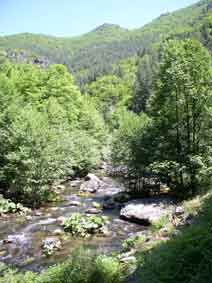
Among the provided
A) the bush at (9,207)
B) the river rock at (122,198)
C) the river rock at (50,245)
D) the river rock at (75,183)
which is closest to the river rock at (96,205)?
the river rock at (122,198)

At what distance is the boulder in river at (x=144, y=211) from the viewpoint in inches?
679

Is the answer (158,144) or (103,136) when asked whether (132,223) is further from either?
(103,136)

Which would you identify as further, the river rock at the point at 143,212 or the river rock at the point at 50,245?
the river rock at the point at 143,212

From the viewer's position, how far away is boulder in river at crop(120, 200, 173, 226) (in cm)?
1726

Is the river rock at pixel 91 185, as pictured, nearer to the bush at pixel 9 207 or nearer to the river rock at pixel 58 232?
the bush at pixel 9 207

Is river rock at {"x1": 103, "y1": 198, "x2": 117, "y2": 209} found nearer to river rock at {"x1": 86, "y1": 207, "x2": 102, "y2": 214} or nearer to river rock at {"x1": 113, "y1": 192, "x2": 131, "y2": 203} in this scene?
river rock at {"x1": 113, "y1": 192, "x2": 131, "y2": 203}

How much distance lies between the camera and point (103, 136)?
47781 millimetres

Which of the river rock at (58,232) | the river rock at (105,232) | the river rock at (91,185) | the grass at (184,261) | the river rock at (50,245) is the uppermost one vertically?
the grass at (184,261)

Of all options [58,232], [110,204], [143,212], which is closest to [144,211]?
[143,212]

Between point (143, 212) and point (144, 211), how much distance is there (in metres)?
0.11

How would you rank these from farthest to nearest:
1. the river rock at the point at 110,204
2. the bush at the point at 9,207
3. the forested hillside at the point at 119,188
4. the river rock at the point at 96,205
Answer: the river rock at the point at 96,205 < the river rock at the point at 110,204 < the bush at the point at 9,207 < the forested hillside at the point at 119,188

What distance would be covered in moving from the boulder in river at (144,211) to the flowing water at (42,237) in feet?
1.32

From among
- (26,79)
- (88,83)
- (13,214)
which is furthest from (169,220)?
(88,83)

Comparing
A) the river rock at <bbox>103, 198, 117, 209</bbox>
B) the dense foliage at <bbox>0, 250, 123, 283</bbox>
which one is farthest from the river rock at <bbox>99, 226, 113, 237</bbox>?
the dense foliage at <bbox>0, 250, 123, 283</bbox>
